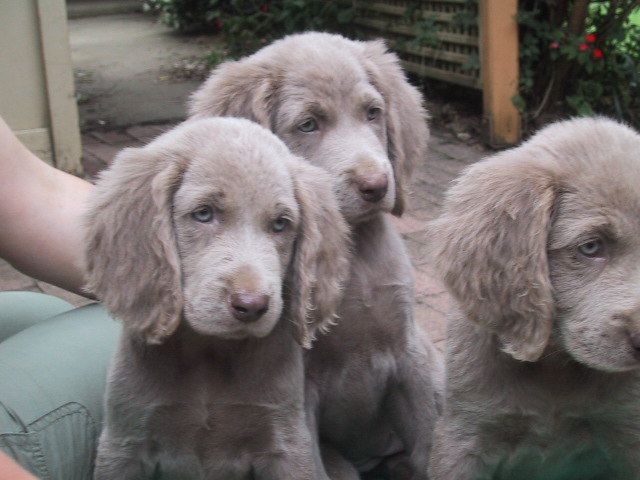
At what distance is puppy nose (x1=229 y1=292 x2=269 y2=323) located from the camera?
202 cm

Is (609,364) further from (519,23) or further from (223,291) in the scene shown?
(519,23)

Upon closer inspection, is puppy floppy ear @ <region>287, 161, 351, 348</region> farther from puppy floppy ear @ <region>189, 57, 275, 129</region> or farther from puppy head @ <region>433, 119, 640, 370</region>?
puppy floppy ear @ <region>189, 57, 275, 129</region>

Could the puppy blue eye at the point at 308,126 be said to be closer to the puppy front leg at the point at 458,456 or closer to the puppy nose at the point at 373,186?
the puppy nose at the point at 373,186

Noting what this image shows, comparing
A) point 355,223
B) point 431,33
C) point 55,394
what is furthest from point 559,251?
point 431,33

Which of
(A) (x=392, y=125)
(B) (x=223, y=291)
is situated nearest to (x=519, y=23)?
(A) (x=392, y=125)

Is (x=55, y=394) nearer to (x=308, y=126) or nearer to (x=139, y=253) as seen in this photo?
(x=139, y=253)

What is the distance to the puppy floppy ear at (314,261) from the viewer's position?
7.39 ft

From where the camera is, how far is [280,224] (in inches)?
88.1

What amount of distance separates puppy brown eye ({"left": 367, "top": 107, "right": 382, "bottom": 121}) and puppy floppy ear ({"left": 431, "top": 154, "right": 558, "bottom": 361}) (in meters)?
0.58

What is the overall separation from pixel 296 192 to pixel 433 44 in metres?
5.55

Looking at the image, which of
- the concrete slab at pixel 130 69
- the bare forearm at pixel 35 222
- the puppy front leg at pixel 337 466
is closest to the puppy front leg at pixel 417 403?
the puppy front leg at pixel 337 466

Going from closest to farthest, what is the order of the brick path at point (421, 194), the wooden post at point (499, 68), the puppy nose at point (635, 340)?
the puppy nose at point (635, 340), the brick path at point (421, 194), the wooden post at point (499, 68)

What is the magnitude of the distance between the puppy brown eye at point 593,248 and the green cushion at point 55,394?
1.30 metres

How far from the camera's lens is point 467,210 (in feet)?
7.40
